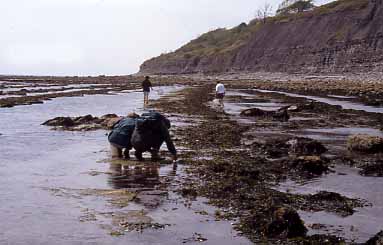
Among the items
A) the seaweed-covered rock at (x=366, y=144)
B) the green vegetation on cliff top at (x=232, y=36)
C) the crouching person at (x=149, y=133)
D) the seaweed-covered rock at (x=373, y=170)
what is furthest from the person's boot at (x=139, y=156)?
the green vegetation on cliff top at (x=232, y=36)

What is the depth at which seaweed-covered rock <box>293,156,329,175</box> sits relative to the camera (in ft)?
35.9

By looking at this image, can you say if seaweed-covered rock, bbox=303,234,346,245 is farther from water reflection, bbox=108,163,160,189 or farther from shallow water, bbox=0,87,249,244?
water reflection, bbox=108,163,160,189

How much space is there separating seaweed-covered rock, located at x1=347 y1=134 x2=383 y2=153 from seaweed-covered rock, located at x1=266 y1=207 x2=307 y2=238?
290 inches

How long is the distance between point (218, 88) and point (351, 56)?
44194 mm

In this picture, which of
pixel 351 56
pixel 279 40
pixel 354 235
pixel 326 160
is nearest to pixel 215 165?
pixel 326 160

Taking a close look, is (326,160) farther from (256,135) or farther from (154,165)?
(256,135)

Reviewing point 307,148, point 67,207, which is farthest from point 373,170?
point 67,207

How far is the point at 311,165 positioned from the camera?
11062 millimetres

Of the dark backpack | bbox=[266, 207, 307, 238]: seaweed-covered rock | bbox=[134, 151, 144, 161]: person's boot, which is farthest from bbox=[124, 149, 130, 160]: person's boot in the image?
bbox=[266, 207, 307, 238]: seaweed-covered rock

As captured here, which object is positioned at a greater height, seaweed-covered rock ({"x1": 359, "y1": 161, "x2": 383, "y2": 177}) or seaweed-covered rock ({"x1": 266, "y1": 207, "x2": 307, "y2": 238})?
seaweed-covered rock ({"x1": 266, "y1": 207, "x2": 307, "y2": 238})

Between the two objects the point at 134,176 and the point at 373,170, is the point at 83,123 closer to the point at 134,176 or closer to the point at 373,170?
the point at 134,176

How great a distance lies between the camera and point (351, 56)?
7150 centimetres

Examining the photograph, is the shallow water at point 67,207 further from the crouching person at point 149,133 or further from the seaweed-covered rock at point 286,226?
the crouching person at point 149,133

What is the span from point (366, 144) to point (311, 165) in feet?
10.9
